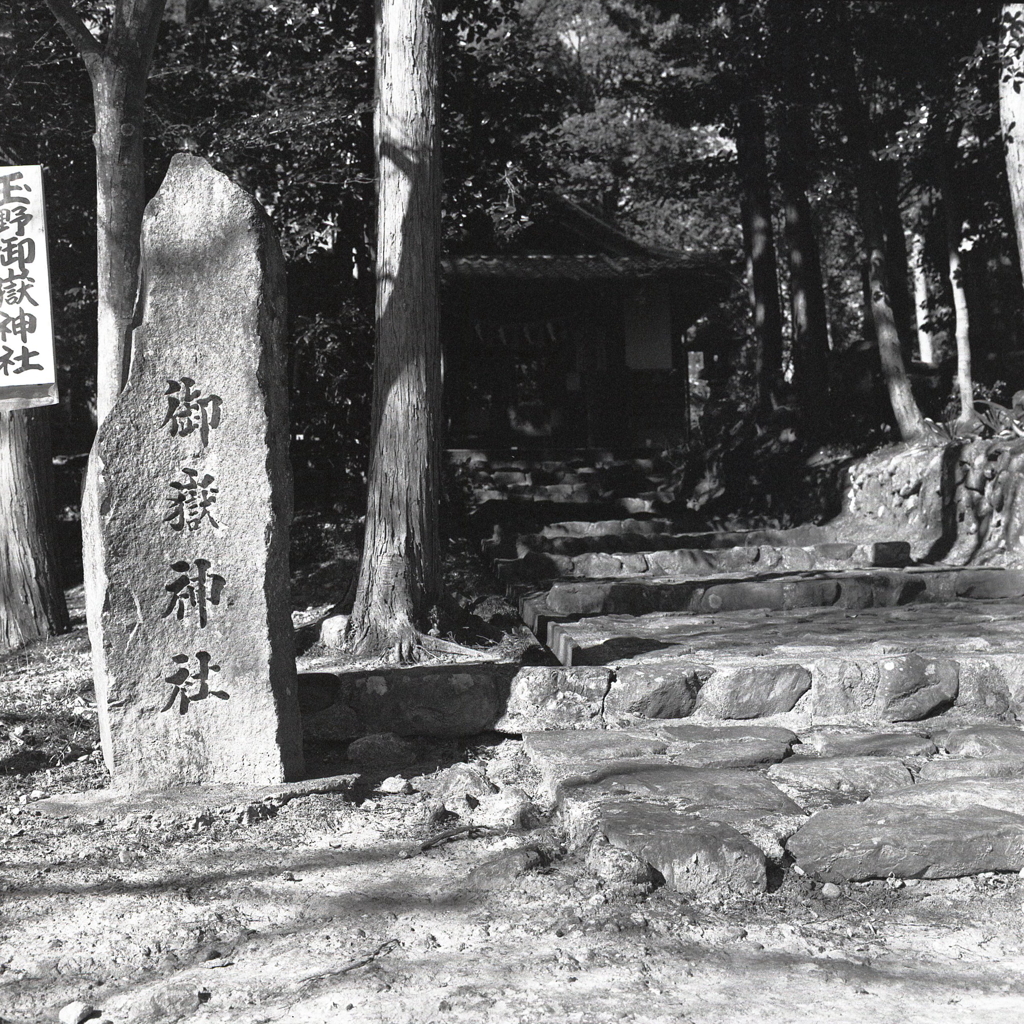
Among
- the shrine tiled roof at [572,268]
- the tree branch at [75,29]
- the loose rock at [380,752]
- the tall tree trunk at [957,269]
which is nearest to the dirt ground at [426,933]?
the loose rock at [380,752]

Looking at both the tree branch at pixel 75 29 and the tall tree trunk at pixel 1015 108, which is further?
the tall tree trunk at pixel 1015 108

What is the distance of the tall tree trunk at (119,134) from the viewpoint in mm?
5973

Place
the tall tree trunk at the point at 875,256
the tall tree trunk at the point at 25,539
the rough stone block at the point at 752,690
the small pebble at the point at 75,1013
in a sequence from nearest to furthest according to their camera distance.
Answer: the small pebble at the point at 75,1013 < the rough stone block at the point at 752,690 < the tall tree trunk at the point at 25,539 < the tall tree trunk at the point at 875,256

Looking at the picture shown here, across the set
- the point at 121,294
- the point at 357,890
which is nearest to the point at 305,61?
the point at 121,294

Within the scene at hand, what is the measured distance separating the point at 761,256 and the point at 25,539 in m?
11.0

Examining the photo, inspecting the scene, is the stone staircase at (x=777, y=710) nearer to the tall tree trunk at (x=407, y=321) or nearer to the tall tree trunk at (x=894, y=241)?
the tall tree trunk at (x=407, y=321)

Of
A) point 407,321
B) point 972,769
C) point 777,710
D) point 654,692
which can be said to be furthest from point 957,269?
point 972,769

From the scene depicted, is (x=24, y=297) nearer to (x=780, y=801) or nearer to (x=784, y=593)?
(x=780, y=801)

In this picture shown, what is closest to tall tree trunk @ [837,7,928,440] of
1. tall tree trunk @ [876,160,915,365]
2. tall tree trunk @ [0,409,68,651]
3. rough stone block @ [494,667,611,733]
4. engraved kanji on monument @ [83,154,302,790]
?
tall tree trunk @ [876,160,915,365]

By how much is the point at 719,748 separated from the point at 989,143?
10.6 metres

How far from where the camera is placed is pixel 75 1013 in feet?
9.20

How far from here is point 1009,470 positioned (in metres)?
8.71

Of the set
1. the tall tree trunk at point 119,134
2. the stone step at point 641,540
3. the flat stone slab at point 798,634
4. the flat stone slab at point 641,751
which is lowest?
the flat stone slab at point 641,751

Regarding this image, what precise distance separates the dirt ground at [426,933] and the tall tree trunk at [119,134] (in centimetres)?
297
